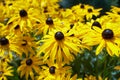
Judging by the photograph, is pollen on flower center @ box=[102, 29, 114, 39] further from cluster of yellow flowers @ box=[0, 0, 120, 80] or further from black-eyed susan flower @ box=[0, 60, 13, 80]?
black-eyed susan flower @ box=[0, 60, 13, 80]

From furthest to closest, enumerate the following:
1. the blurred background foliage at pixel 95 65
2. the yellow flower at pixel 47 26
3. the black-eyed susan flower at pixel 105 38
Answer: the yellow flower at pixel 47 26 < the blurred background foliage at pixel 95 65 < the black-eyed susan flower at pixel 105 38

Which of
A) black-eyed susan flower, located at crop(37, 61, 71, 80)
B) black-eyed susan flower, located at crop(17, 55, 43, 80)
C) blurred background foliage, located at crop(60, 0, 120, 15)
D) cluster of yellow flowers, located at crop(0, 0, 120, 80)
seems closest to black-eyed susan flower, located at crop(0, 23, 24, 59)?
cluster of yellow flowers, located at crop(0, 0, 120, 80)

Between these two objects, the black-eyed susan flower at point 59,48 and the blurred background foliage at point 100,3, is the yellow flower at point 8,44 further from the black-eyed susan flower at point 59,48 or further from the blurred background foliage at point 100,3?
the blurred background foliage at point 100,3

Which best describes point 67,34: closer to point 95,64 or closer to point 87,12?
point 95,64

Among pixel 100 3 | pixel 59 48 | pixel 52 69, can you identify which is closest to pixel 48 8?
pixel 52 69

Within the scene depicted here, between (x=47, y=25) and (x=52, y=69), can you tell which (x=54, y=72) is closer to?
(x=52, y=69)

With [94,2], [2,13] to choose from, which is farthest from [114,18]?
[94,2]

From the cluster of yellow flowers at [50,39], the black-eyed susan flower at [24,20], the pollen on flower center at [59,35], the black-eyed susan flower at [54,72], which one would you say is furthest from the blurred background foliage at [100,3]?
the pollen on flower center at [59,35]

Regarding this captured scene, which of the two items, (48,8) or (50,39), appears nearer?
(50,39)
